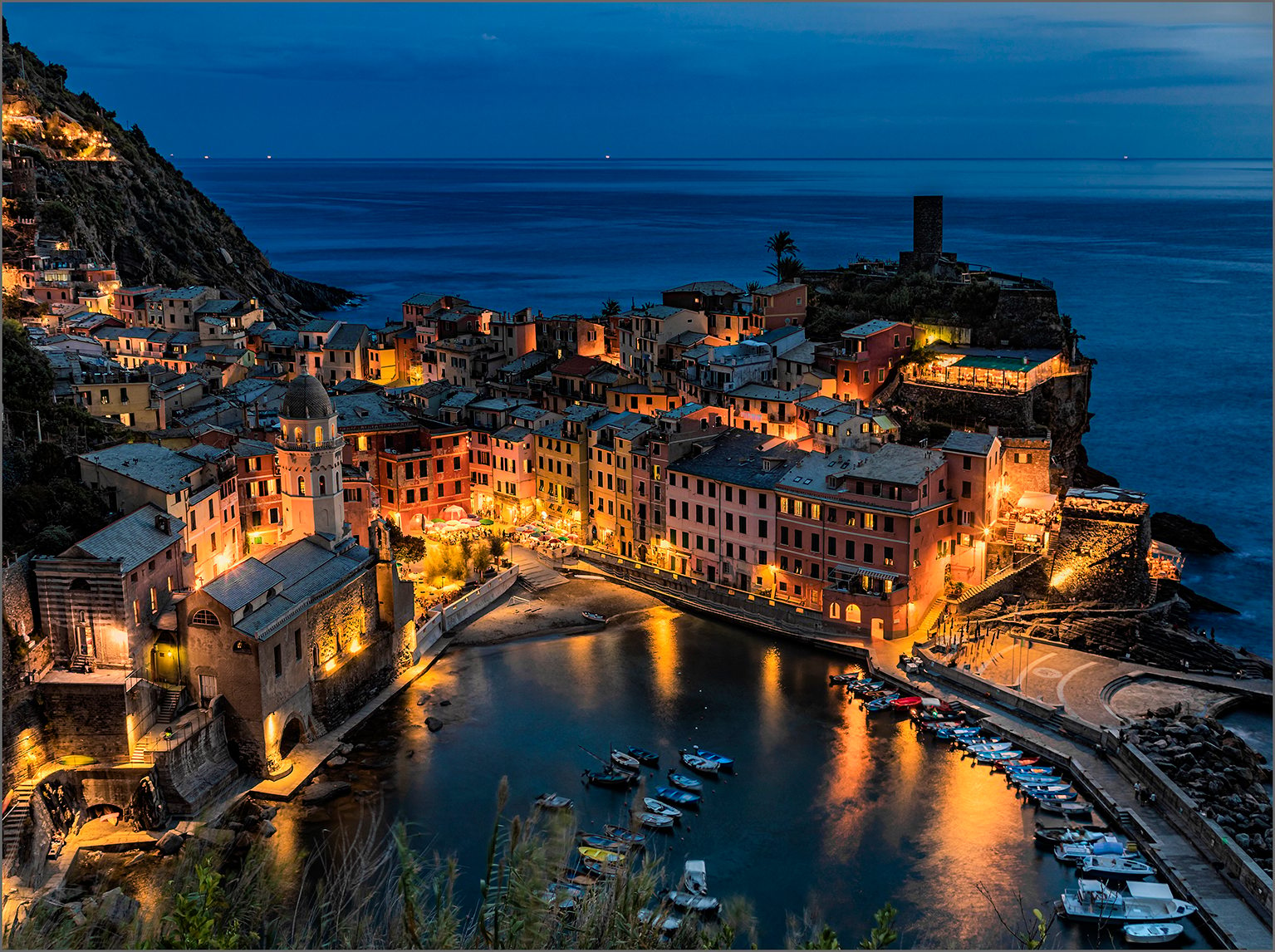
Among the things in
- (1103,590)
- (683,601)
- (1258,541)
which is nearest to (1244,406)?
(1258,541)

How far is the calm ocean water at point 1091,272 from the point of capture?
63.2 m

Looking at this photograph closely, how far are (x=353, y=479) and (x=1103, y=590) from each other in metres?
24.9

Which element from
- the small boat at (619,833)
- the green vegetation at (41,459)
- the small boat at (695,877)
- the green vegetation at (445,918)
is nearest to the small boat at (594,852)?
the small boat at (619,833)

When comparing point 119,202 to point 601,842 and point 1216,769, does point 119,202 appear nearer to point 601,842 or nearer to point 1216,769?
point 601,842

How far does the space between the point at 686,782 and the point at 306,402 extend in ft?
51.0

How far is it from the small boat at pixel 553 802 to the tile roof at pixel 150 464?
1343cm

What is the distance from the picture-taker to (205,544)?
37.8 meters

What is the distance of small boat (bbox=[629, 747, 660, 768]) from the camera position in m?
33.2

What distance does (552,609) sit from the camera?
4409cm

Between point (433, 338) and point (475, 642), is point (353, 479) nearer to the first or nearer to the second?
point (475, 642)

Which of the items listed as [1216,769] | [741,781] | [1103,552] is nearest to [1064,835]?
[1216,769]

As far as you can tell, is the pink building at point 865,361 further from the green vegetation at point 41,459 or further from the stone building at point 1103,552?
the green vegetation at point 41,459

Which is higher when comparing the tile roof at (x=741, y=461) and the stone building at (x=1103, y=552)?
the tile roof at (x=741, y=461)

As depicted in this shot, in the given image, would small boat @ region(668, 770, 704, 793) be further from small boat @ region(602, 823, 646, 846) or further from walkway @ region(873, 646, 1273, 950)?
walkway @ region(873, 646, 1273, 950)
